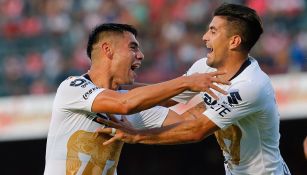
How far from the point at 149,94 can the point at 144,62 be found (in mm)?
7121

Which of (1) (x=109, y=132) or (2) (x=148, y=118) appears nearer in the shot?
(1) (x=109, y=132)

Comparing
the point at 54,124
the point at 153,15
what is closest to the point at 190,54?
the point at 153,15

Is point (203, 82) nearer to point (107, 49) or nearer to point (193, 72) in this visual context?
point (107, 49)

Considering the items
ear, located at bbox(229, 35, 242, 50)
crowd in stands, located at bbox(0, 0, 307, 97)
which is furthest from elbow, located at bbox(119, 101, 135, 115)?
crowd in stands, located at bbox(0, 0, 307, 97)

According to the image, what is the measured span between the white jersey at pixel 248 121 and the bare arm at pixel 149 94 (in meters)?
0.47

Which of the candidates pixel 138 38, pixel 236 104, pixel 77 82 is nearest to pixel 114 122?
pixel 77 82

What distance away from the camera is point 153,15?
1362 centimetres

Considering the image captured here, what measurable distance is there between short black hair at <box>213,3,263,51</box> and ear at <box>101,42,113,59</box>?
3.13ft

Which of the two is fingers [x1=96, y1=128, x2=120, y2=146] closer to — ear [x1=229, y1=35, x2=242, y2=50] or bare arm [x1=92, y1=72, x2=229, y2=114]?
bare arm [x1=92, y1=72, x2=229, y2=114]

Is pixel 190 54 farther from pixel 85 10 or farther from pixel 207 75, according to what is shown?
pixel 207 75

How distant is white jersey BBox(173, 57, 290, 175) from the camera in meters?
5.98

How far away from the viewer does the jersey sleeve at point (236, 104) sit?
19.6 feet

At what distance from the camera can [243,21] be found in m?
6.30

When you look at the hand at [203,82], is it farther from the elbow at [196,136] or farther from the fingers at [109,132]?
the fingers at [109,132]
